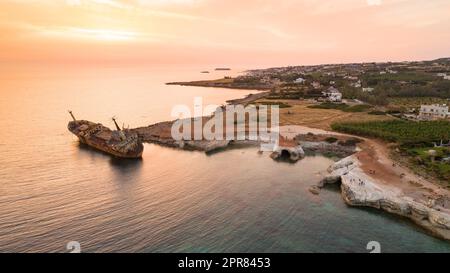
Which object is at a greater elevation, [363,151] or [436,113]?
[436,113]

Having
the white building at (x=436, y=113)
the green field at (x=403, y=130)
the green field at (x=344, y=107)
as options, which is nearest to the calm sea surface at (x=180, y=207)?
the green field at (x=403, y=130)

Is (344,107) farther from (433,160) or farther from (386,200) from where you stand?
(386,200)

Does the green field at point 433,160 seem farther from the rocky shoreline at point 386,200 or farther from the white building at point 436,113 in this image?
the white building at point 436,113

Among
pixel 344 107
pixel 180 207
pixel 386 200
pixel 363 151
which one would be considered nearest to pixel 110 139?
pixel 180 207

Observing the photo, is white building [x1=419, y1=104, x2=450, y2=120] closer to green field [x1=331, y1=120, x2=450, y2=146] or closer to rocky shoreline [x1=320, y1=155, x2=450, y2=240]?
green field [x1=331, y1=120, x2=450, y2=146]
